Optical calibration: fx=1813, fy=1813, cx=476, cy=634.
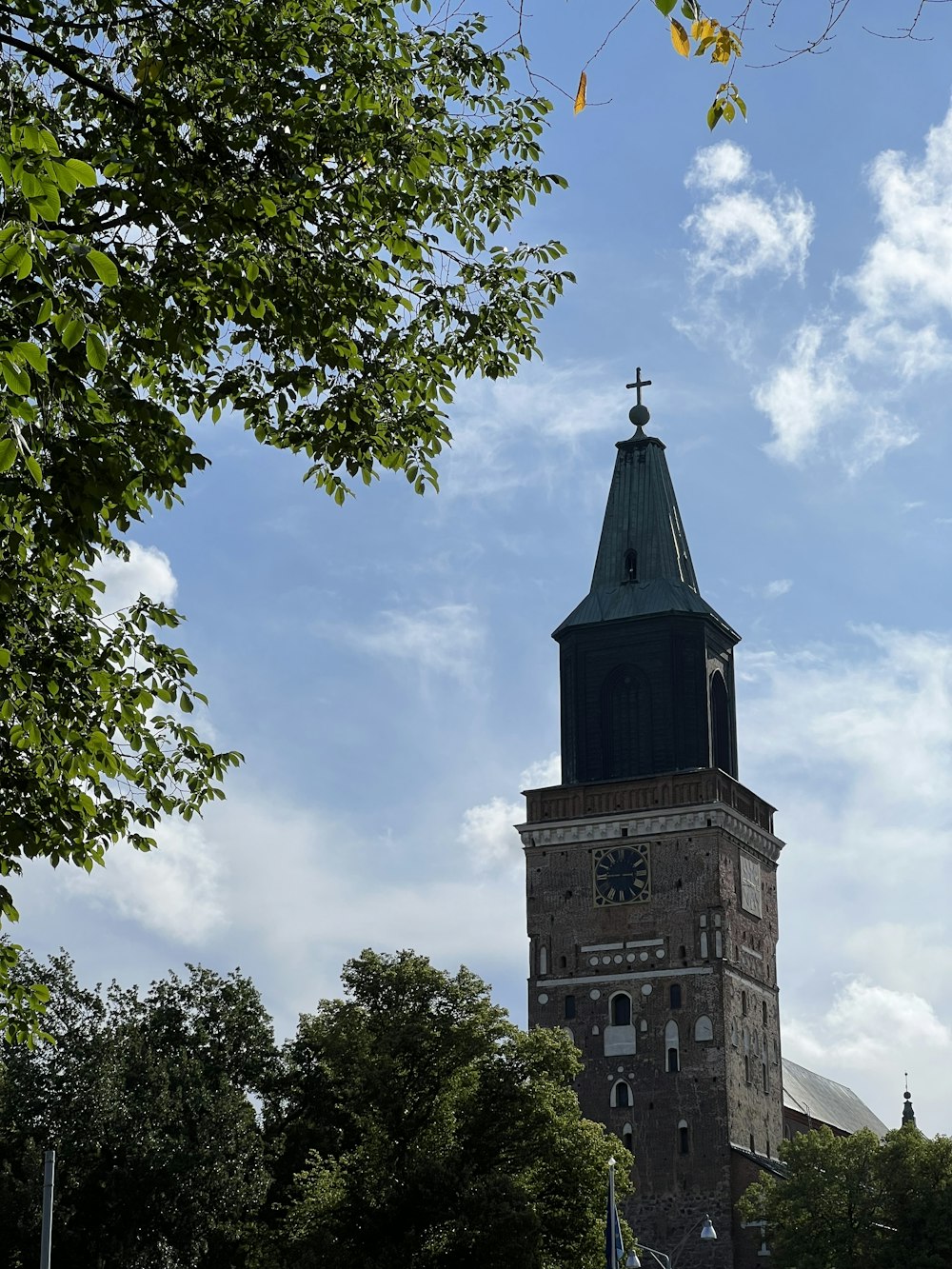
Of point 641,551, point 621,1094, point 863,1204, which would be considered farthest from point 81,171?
point 641,551

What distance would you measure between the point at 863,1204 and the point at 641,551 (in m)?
26.8

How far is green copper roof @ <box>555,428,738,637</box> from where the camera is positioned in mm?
69438

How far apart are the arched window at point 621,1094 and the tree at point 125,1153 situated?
2152 cm

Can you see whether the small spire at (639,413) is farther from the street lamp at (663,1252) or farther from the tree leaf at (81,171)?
the tree leaf at (81,171)

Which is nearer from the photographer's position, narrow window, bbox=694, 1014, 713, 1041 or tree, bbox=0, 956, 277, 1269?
tree, bbox=0, 956, 277, 1269

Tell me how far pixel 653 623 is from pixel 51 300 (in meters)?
58.7

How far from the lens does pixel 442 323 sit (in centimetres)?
1683

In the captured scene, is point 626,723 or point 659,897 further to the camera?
point 626,723

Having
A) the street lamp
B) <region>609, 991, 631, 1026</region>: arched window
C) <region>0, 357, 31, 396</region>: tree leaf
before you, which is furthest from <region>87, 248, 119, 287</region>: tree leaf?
<region>609, 991, 631, 1026</region>: arched window

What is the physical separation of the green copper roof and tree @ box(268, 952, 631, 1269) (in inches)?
1075

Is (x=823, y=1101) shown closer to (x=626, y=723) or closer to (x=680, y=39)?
(x=626, y=723)

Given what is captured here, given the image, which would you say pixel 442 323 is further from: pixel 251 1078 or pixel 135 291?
pixel 251 1078

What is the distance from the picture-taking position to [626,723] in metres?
69.1

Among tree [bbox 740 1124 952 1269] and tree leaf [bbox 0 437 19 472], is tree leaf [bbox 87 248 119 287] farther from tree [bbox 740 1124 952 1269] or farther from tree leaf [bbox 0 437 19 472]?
tree [bbox 740 1124 952 1269]
